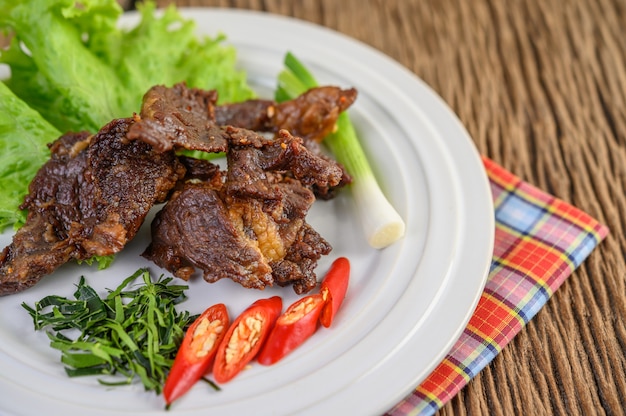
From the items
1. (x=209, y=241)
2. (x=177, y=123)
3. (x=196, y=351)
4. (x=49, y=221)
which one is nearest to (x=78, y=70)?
(x=49, y=221)

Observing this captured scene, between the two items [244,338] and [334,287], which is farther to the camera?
[334,287]

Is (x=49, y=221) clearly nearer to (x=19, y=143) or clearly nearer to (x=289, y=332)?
(x=19, y=143)

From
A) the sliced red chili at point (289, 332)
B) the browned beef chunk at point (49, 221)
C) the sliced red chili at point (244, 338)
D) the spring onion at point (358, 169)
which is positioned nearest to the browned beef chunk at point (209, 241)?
the sliced red chili at point (244, 338)

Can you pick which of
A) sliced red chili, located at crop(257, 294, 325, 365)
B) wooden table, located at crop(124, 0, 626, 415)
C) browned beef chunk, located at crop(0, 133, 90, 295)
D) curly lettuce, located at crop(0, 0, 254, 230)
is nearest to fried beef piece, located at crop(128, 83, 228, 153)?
browned beef chunk, located at crop(0, 133, 90, 295)

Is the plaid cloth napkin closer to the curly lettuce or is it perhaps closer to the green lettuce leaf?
the curly lettuce

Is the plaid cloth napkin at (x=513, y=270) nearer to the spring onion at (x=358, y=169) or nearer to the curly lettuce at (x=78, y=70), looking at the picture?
the spring onion at (x=358, y=169)

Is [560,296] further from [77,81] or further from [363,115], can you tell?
[77,81]
